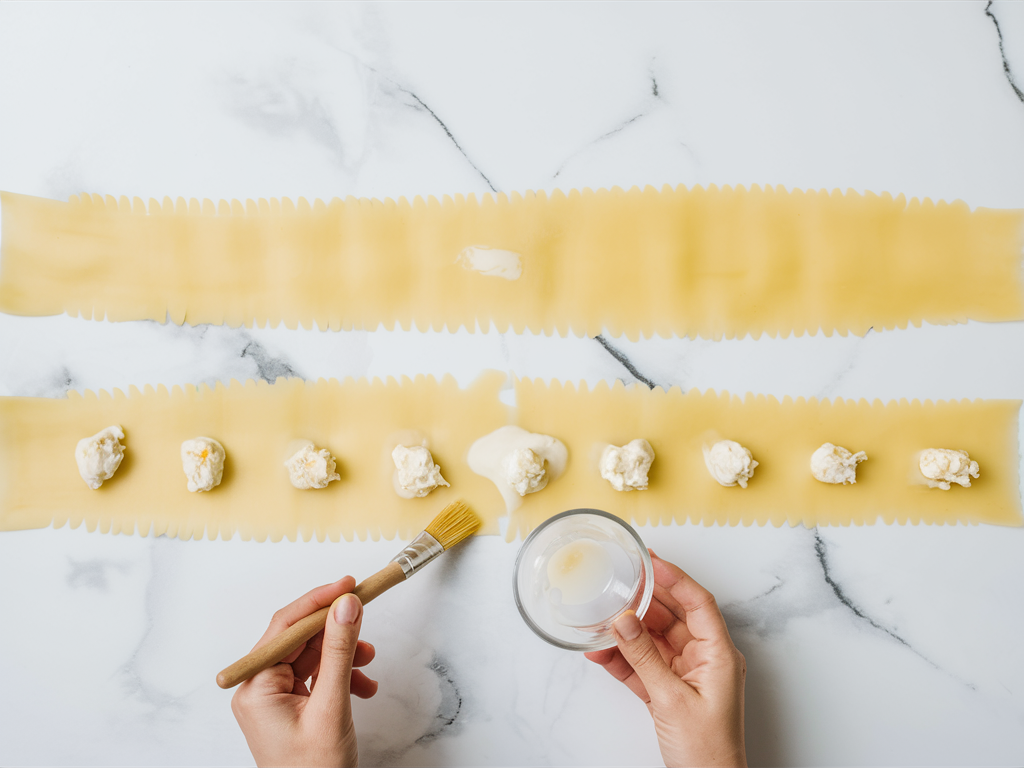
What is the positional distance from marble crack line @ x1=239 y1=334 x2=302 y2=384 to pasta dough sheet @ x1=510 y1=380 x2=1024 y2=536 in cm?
38

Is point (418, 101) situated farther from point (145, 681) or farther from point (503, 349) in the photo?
point (145, 681)

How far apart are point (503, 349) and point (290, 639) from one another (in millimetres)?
503

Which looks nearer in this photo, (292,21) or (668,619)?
(668,619)

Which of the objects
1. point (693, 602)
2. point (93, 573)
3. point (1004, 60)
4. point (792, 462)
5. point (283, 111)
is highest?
point (1004, 60)

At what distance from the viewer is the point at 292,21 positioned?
1.05 metres

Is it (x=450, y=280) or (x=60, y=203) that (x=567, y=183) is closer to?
(x=450, y=280)

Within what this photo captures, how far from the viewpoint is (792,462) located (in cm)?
99

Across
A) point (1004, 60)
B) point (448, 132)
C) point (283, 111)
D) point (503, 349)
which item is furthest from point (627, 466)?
point (1004, 60)

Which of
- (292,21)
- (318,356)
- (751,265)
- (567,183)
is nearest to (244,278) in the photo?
(318,356)

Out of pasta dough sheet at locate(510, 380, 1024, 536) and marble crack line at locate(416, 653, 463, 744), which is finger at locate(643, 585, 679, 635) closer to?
pasta dough sheet at locate(510, 380, 1024, 536)

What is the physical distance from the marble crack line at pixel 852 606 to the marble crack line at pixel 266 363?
0.86 m

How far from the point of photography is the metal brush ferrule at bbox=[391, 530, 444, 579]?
3.00 feet

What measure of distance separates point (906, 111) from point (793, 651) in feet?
2.86

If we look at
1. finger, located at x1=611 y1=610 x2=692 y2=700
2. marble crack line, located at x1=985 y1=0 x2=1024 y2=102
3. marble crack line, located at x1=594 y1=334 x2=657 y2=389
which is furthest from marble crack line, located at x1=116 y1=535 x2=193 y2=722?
marble crack line, located at x1=985 y1=0 x2=1024 y2=102
